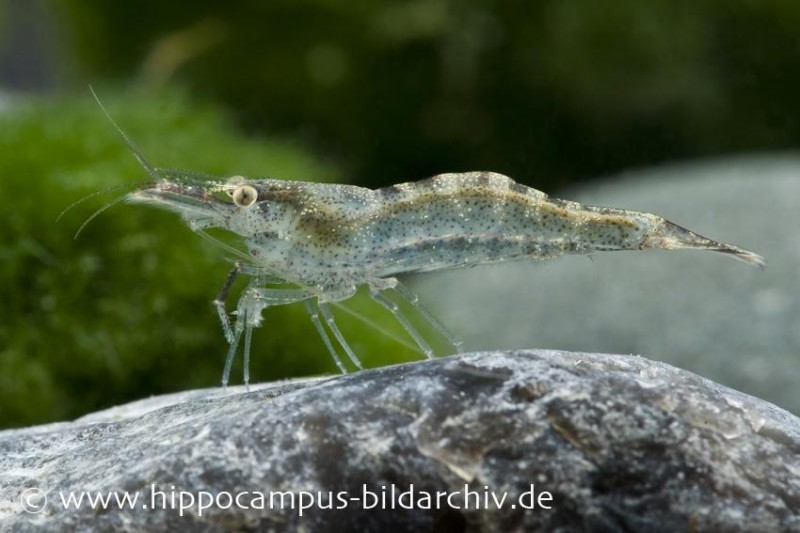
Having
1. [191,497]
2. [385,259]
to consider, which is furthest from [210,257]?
[191,497]

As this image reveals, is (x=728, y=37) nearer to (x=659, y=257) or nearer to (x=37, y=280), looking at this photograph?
(x=659, y=257)

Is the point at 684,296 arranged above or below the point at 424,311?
above

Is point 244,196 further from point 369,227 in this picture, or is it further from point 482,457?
point 482,457

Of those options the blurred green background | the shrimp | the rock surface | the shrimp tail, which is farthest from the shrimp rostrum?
the blurred green background

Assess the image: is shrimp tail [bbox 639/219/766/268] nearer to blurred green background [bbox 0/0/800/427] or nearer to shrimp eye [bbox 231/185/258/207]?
shrimp eye [bbox 231/185/258/207]

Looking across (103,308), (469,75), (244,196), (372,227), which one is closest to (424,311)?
(372,227)

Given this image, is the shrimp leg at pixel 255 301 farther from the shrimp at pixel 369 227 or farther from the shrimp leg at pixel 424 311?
the shrimp leg at pixel 424 311
